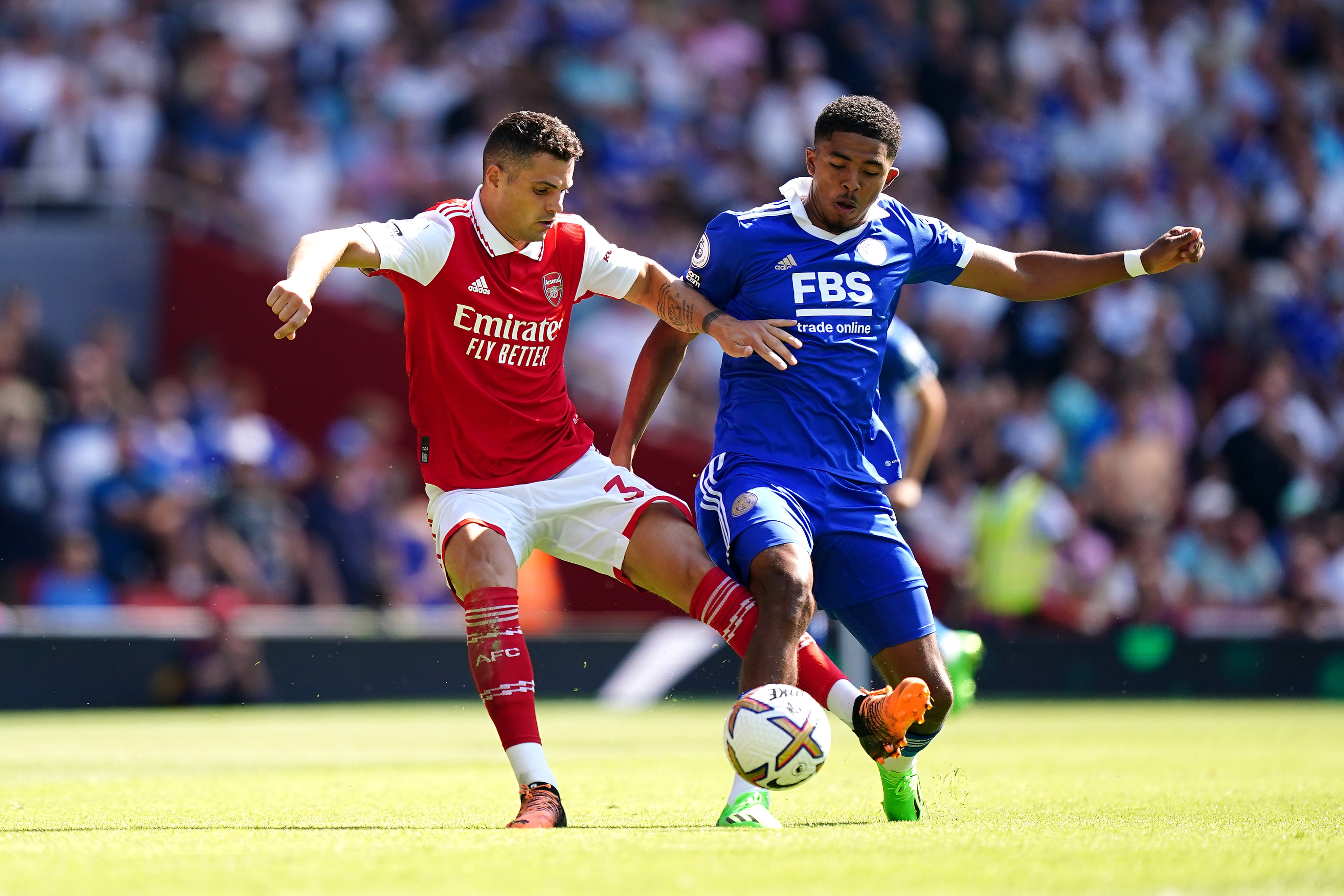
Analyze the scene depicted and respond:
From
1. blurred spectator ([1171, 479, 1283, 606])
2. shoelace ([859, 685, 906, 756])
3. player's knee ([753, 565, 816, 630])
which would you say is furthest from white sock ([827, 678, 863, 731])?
blurred spectator ([1171, 479, 1283, 606])

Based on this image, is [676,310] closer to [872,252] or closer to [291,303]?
[872,252]

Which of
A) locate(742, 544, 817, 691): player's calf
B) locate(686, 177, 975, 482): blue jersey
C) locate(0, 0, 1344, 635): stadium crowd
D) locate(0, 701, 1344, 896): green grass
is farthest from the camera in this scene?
locate(0, 0, 1344, 635): stadium crowd

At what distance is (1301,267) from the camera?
17.9m

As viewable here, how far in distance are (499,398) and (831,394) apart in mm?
1255

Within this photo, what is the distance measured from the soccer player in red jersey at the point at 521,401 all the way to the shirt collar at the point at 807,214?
0.46 metres

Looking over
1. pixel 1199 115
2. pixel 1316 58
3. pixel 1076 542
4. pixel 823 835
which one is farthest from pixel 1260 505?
pixel 823 835

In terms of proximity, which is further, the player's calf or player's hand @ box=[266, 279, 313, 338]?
the player's calf

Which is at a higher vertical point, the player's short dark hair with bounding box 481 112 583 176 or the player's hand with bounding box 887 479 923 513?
the player's short dark hair with bounding box 481 112 583 176

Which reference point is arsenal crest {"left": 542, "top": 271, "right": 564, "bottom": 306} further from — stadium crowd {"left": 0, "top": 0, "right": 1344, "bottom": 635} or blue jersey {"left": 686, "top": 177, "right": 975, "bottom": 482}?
stadium crowd {"left": 0, "top": 0, "right": 1344, "bottom": 635}

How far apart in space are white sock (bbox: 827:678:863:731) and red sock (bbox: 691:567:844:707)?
0.02 m

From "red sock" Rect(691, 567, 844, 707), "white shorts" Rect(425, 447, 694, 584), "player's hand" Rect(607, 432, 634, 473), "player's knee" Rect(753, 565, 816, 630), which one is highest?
"player's hand" Rect(607, 432, 634, 473)

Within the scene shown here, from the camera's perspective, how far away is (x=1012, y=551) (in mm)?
14992

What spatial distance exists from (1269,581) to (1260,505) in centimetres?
92

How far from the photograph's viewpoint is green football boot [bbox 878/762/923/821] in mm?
6438
